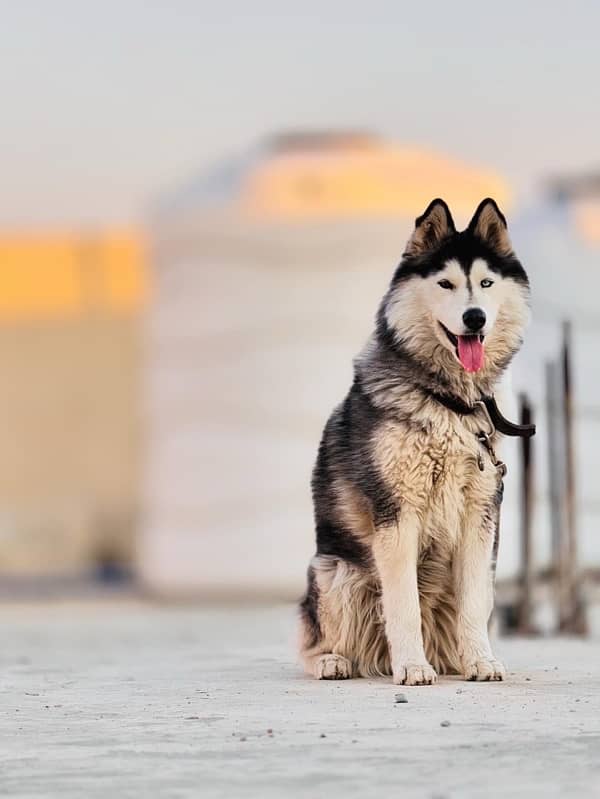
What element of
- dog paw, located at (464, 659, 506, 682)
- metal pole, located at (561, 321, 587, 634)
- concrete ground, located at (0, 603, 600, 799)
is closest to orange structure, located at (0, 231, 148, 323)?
metal pole, located at (561, 321, 587, 634)

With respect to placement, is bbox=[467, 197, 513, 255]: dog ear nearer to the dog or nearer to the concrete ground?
the dog

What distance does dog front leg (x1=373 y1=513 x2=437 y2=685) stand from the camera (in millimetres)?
2729

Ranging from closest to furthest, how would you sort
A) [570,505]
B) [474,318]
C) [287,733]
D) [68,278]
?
1. [287,733]
2. [474,318]
3. [570,505]
4. [68,278]

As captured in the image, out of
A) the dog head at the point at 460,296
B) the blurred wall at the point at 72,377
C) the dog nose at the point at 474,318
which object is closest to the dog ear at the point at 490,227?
the dog head at the point at 460,296

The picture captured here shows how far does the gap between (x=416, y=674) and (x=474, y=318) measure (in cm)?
56

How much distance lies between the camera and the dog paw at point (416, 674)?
2.70m

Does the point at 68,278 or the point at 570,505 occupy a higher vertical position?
the point at 68,278

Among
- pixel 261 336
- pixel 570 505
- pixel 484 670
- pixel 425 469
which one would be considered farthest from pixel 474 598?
pixel 261 336

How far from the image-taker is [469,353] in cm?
275

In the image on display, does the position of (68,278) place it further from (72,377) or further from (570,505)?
(570,505)

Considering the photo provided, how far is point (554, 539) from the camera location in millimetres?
6219

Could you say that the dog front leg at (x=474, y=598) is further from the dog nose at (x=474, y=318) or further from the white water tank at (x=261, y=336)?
the white water tank at (x=261, y=336)

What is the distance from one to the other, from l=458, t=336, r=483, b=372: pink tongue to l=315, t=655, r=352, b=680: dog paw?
0.54m

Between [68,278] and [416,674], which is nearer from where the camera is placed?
[416,674]
